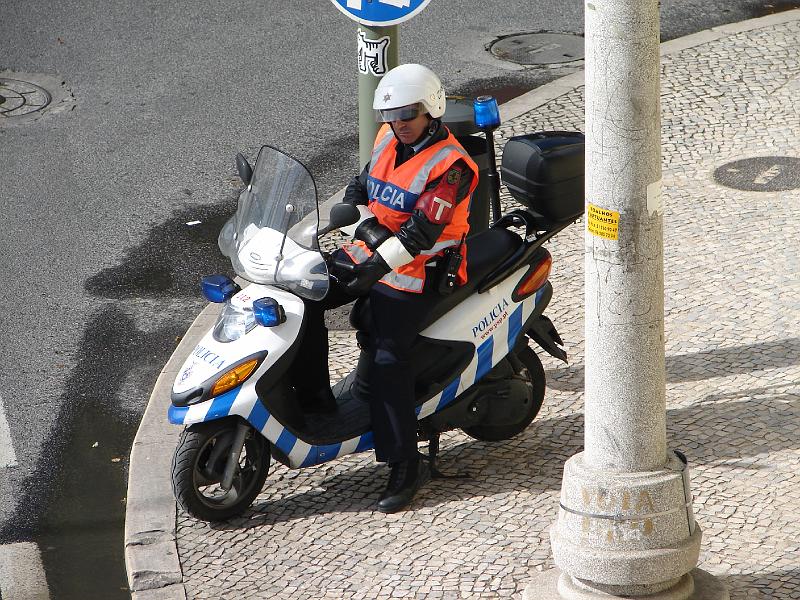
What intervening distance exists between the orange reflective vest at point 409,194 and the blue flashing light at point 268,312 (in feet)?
1.26

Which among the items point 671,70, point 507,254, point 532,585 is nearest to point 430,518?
point 532,585

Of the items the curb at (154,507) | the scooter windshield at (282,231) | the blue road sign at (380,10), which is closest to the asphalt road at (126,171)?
the curb at (154,507)

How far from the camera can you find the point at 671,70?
10383 mm

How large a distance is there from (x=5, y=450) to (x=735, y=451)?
11.5ft

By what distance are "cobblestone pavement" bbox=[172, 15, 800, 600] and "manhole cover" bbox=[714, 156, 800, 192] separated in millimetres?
225

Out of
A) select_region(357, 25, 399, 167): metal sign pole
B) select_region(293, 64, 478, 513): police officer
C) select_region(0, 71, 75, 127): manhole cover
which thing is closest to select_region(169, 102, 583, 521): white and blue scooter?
Result: select_region(293, 64, 478, 513): police officer

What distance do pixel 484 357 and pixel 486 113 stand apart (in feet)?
4.29

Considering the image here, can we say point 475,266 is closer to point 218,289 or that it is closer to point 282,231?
point 282,231

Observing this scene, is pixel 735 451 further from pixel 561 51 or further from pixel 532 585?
pixel 561 51

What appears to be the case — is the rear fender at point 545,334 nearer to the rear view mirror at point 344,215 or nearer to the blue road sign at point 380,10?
the rear view mirror at point 344,215

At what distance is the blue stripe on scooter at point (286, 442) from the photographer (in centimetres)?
554

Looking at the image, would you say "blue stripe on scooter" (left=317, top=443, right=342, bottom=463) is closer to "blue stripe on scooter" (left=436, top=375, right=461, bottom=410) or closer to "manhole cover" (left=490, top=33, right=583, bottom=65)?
"blue stripe on scooter" (left=436, top=375, right=461, bottom=410)

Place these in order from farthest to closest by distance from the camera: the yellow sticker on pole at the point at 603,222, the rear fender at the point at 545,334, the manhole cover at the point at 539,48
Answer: the manhole cover at the point at 539,48 → the rear fender at the point at 545,334 → the yellow sticker on pole at the point at 603,222

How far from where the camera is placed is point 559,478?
5742mm
